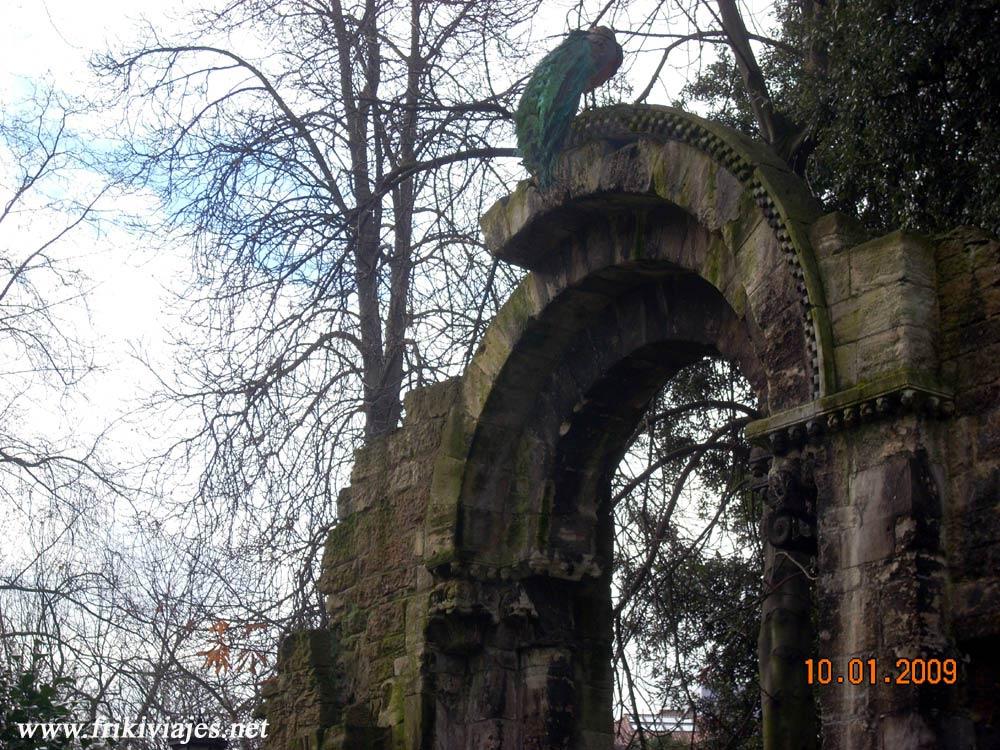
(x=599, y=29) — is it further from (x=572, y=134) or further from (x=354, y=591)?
(x=354, y=591)

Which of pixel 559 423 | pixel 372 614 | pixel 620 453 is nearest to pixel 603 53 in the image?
pixel 559 423

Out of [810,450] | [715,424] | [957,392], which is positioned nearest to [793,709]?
[810,450]

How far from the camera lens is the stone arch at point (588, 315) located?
6.69m

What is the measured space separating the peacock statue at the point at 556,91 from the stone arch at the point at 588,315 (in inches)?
4.6

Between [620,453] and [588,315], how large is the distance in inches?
33.0

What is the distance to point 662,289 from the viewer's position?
775 centimetres

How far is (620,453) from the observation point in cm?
825

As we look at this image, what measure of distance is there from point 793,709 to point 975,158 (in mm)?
3183

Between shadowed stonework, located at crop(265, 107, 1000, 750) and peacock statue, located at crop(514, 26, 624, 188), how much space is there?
121 millimetres
